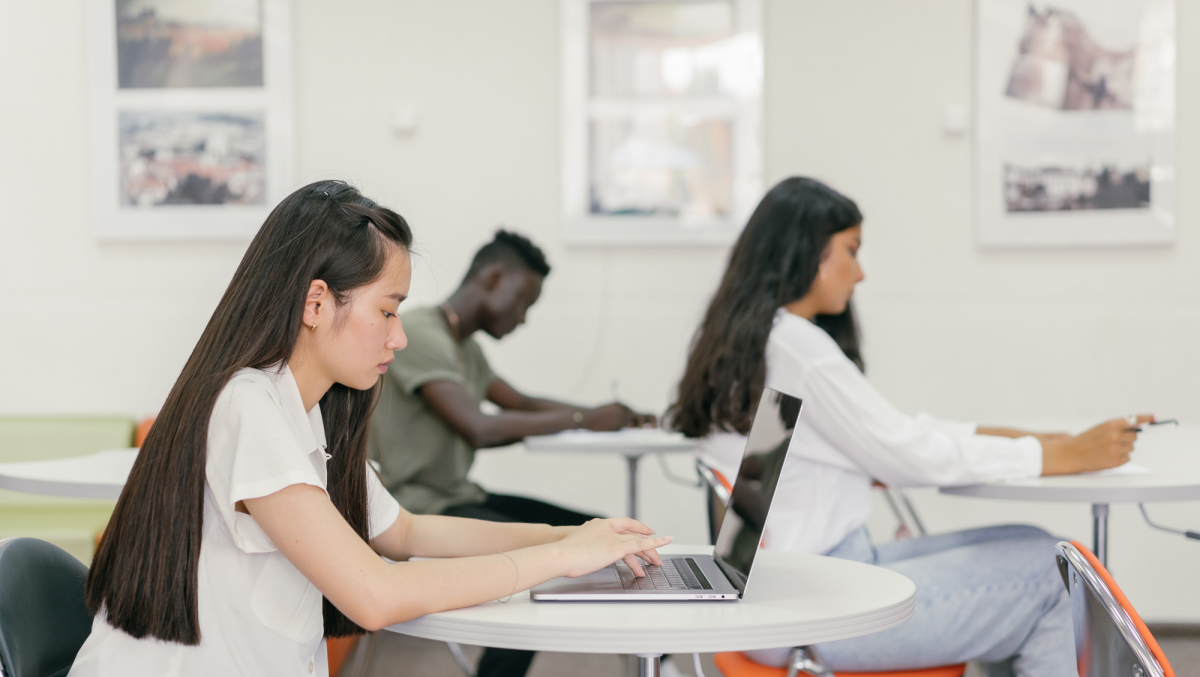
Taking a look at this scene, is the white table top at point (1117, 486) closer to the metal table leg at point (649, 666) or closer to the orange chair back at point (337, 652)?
the metal table leg at point (649, 666)

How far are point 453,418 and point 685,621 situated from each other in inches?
57.0

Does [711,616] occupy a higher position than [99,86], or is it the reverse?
[99,86]

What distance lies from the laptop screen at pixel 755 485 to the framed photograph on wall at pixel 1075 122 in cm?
234

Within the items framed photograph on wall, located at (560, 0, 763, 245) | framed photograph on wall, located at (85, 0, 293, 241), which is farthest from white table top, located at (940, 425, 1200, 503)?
framed photograph on wall, located at (85, 0, 293, 241)

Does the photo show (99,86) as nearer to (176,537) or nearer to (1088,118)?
(176,537)

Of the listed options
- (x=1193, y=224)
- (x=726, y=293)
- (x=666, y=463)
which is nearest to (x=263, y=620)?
(x=726, y=293)

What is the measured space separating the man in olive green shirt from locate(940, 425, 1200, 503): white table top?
3.54ft

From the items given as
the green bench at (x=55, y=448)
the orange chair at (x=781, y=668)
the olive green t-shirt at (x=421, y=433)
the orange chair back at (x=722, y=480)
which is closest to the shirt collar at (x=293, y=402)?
the orange chair at (x=781, y=668)

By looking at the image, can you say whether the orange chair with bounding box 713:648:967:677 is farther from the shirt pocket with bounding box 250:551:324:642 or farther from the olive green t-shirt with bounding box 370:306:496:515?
the olive green t-shirt with bounding box 370:306:496:515

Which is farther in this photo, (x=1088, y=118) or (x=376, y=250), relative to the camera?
(x=1088, y=118)

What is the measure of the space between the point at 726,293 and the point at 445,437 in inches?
35.3

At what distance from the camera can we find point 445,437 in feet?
7.97

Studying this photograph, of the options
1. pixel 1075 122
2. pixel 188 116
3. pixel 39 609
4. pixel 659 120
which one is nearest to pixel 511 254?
pixel 659 120

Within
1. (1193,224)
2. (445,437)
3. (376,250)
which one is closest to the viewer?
(376,250)
